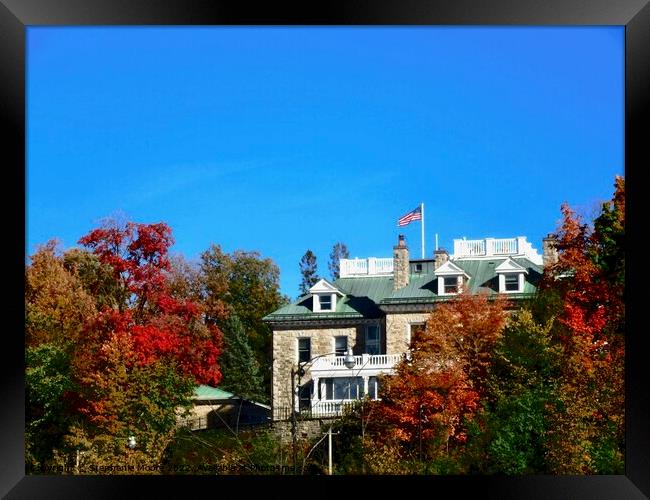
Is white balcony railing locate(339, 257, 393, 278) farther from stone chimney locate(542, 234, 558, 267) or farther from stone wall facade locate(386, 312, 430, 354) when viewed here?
stone chimney locate(542, 234, 558, 267)

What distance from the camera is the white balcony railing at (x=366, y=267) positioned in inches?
263

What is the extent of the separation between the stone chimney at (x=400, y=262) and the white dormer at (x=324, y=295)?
403mm

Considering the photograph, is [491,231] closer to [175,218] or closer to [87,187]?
[175,218]

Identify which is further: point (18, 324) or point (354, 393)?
point (354, 393)

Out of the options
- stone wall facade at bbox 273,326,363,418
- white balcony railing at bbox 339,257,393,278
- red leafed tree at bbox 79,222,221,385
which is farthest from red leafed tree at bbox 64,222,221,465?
white balcony railing at bbox 339,257,393,278

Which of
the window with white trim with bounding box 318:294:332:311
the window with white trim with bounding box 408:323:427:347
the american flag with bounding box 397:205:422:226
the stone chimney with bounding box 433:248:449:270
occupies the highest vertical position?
the american flag with bounding box 397:205:422:226

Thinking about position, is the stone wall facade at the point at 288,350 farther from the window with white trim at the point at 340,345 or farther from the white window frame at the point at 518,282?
the white window frame at the point at 518,282

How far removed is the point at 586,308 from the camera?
22.4ft

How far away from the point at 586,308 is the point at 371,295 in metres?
1.55

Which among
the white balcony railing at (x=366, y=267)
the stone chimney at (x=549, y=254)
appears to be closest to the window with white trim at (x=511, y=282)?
the stone chimney at (x=549, y=254)

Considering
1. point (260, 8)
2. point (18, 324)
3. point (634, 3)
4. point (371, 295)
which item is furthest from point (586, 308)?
point (18, 324)

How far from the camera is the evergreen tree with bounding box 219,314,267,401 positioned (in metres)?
6.82

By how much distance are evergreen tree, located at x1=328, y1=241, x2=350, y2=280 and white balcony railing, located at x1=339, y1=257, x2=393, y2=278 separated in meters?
0.02

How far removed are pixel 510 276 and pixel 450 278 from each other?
45 centimetres
